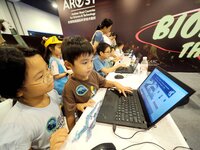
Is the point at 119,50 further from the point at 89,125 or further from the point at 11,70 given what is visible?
the point at 11,70

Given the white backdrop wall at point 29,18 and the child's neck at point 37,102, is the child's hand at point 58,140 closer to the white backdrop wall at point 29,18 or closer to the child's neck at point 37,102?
the child's neck at point 37,102

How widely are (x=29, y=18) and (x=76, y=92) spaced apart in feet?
15.3

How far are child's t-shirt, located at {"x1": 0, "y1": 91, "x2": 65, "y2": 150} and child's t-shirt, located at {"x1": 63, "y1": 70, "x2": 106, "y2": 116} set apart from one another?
4.5 inches

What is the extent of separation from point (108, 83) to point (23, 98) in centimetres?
63

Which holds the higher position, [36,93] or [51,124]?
[36,93]

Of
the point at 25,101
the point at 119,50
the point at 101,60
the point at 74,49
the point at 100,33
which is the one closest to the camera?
the point at 25,101

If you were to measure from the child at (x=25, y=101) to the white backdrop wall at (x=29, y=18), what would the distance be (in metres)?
4.09

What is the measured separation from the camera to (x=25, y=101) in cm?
59

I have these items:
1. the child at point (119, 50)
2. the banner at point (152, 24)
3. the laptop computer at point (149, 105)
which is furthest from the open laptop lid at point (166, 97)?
the banner at point (152, 24)

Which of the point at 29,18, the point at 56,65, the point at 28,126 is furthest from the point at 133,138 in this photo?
the point at 29,18

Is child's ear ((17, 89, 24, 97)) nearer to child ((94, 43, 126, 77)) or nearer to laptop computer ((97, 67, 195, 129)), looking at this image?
laptop computer ((97, 67, 195, 129))

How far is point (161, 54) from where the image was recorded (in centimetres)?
319

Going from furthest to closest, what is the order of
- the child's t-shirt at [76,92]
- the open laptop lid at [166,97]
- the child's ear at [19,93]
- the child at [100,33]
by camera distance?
the child at [100,33], the child's t-shirt at [76,92], the child's ear at [19,93], the open laptop lid at [166,97]

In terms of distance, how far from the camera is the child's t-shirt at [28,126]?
1.45 ft
